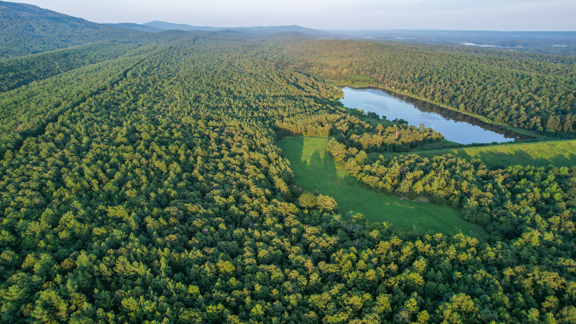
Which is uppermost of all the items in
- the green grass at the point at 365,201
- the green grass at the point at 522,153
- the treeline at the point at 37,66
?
the treeline at the point at 37,66

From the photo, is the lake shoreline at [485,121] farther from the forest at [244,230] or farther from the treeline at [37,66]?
the treeline at [37,66]

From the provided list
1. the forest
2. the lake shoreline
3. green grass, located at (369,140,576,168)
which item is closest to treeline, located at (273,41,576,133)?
the lake shoreline

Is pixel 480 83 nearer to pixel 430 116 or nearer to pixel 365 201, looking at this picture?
pixel 430 116

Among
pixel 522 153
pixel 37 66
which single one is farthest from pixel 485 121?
pixel 37 66

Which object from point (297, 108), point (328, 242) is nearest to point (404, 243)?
point (328, 242)

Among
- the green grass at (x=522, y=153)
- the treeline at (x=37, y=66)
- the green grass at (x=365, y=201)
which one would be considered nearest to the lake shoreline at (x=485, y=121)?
the green grass at (x=522, y=153)

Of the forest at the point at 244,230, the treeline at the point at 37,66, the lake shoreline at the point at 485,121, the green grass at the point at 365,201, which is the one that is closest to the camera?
the forest at the point at 244,230
